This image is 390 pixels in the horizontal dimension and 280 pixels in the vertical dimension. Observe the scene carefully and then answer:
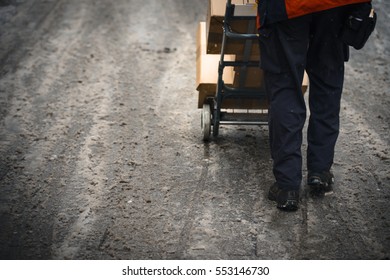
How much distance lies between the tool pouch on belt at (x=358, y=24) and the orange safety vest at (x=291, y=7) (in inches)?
4.2

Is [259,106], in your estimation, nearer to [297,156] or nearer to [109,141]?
[297,156]

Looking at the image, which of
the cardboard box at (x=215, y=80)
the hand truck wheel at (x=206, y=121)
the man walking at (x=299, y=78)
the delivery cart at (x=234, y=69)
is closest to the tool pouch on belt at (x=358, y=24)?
the man walking at (x=299, y=78)

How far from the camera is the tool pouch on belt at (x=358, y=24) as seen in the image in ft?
10.0

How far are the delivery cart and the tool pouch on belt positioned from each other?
63cm

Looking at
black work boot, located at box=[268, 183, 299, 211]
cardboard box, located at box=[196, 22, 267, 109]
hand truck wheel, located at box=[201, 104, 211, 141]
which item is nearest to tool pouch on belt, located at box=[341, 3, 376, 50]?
cardboard box, located at box=[196, 22, 267, 109]

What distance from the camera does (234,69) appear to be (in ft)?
12.9

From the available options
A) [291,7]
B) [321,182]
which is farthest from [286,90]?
[321,182]

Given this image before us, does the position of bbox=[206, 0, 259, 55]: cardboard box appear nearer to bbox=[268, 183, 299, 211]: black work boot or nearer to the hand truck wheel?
the hand truck wheel

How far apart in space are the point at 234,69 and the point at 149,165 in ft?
3.41

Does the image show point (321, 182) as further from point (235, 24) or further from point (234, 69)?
point (235, 24)

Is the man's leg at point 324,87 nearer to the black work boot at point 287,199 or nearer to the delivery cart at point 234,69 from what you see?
the black work boot at point 287,199

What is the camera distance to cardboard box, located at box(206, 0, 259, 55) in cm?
341

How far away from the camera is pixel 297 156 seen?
3373 millimetres

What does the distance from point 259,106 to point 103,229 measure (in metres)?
1.69
